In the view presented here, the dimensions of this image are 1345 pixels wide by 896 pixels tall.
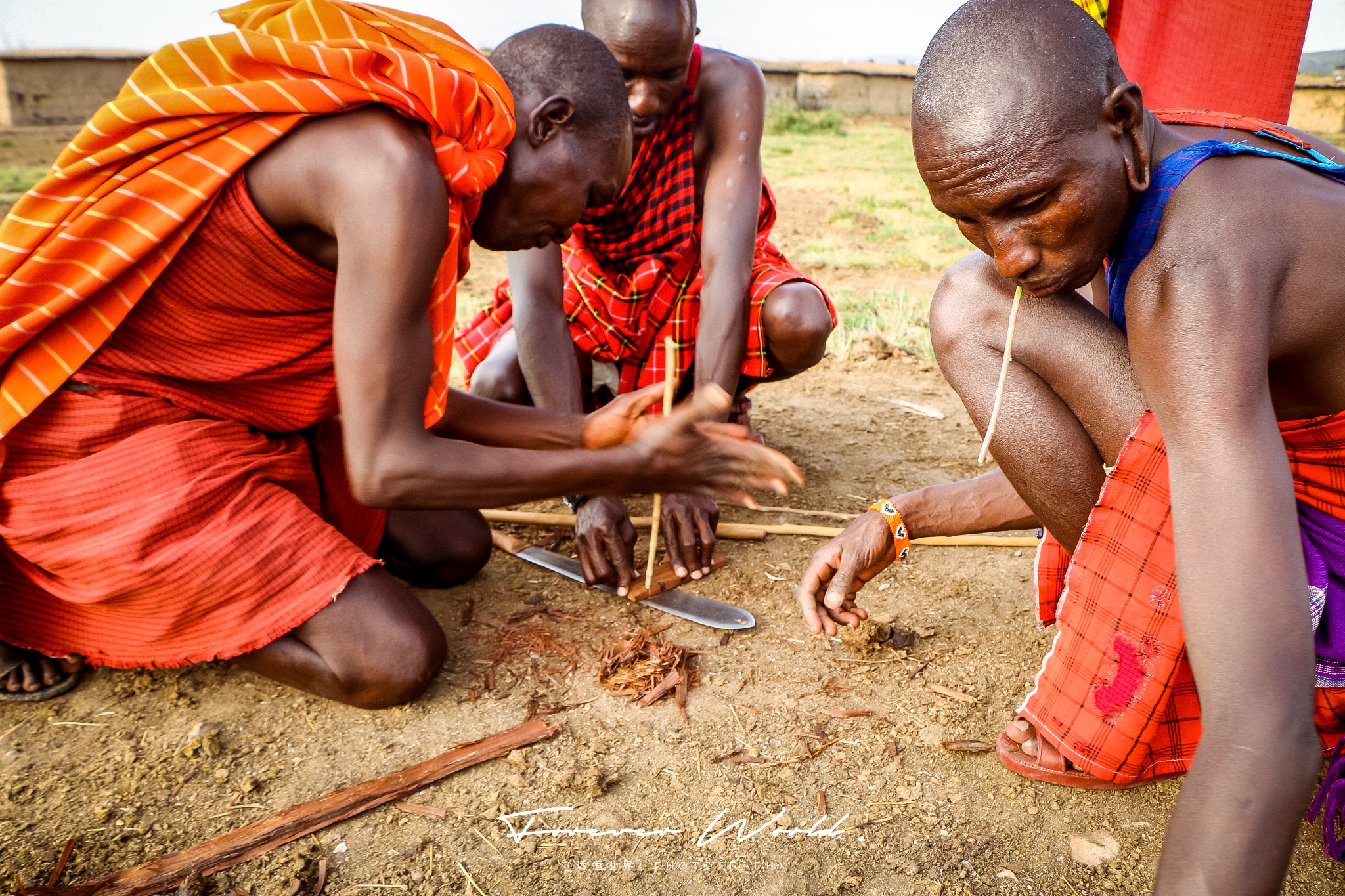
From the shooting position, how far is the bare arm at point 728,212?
9.09 feet

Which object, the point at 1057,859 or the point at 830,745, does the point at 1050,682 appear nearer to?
the point at 1057,859

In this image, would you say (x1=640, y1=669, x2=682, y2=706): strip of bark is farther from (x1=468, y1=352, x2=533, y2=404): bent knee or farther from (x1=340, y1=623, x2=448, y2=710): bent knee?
(x1=468, y1=352, x2=533, y2=404): bent knee

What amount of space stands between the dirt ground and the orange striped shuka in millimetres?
219

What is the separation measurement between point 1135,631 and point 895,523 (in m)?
0.51

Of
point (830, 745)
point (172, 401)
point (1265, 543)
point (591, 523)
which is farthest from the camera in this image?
point (591, 523)

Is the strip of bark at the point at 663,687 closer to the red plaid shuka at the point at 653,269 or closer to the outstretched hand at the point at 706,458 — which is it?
the outstretched hand at the point at 706,458

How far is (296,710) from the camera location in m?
2.04

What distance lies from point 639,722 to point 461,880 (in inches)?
20.4

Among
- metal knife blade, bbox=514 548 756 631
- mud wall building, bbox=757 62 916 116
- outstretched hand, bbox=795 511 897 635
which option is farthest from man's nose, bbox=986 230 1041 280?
mud wall building, bbox=757 62 916 116

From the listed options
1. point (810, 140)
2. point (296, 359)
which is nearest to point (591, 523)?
point (296, 359)

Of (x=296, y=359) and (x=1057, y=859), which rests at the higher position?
(x=296, y=359)

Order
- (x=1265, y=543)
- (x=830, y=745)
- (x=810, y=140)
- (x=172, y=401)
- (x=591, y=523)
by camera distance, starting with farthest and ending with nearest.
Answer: (x=810, y=140)
(x=591, y=523)
(x=172, y=401)
(x=830, y=745)
(x=1265, y=543)

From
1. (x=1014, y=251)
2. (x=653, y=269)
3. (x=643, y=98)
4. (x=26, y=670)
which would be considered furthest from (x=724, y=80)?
(x=26, y=670)

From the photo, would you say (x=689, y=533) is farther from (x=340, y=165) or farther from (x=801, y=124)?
(x=801, y=124)
